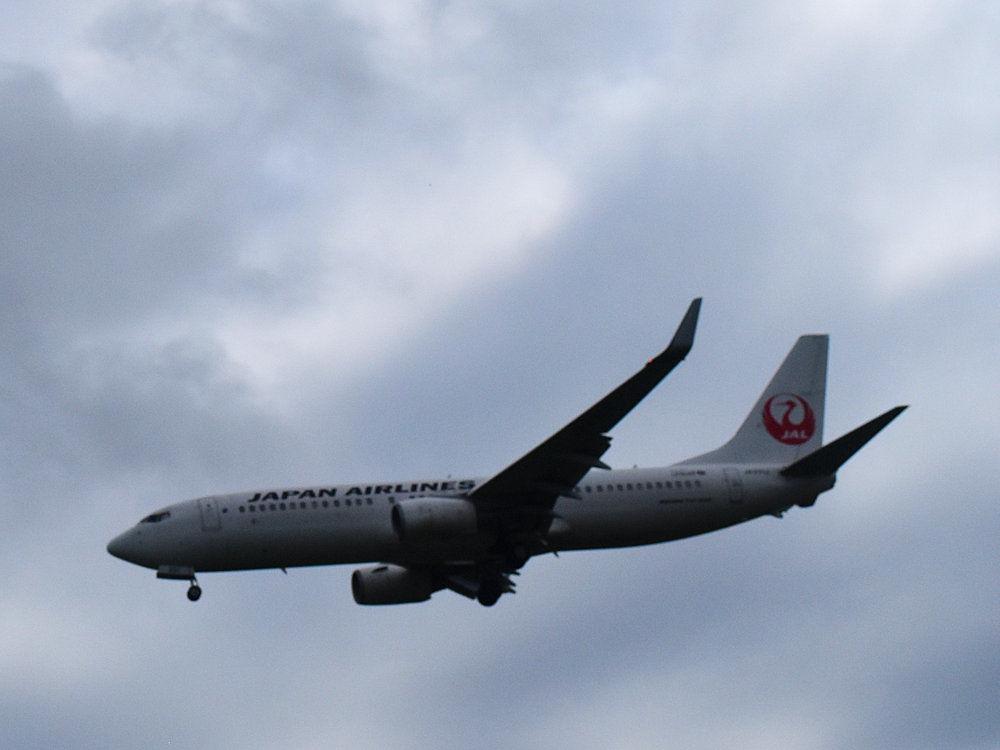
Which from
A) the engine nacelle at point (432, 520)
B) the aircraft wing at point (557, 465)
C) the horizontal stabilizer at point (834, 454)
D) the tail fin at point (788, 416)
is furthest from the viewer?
the tail fin at point (788, 416)

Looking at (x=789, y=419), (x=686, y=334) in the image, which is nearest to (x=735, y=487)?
(x=789, y=419)

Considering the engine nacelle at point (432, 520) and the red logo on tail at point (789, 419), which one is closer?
the engine nacelle at point (432, 520)

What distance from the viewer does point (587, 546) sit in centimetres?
5075

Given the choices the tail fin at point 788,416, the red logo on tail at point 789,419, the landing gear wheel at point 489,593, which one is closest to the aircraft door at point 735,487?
the tail fin at point 788,416

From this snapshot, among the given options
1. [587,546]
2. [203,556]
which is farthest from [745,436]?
[203,556]

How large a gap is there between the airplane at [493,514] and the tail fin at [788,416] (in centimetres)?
124

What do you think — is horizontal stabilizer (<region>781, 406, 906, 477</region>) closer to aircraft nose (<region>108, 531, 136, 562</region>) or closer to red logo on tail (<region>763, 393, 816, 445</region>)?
red logo on tail (<region>763, 393, 816, 445</region>)

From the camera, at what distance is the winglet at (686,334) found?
3803 centimetres

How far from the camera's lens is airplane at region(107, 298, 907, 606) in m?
47.5

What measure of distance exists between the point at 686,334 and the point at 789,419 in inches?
735

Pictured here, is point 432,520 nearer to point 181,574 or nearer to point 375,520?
point 375,520

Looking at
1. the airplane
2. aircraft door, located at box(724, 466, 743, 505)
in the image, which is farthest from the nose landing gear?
aircraft door, located at box(724, 466, 743, 505)

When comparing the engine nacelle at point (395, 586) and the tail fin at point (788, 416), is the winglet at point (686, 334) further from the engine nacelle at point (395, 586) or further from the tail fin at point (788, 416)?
the engine nacelle at point (395, 586)

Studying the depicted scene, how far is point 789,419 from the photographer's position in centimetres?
5606
